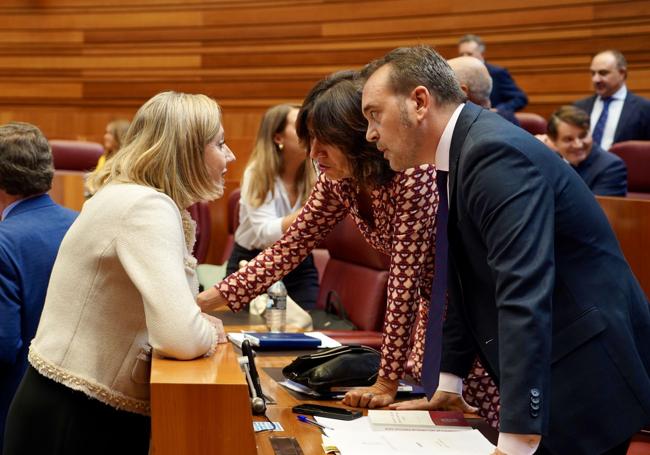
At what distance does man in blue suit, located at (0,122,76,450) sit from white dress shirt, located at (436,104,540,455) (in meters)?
1.13

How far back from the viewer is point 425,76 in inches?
56.5

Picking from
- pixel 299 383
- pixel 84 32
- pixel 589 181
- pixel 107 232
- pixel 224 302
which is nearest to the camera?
pixel 107 232

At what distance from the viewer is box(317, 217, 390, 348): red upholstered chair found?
302 centimetres

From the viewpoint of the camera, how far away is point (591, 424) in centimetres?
129

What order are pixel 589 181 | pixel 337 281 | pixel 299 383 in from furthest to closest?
pixel 589 181
pixel 337 281
pixel 299 383

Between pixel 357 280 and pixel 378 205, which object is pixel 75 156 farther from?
pixel 378 205

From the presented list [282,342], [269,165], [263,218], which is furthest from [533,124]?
[282,342]

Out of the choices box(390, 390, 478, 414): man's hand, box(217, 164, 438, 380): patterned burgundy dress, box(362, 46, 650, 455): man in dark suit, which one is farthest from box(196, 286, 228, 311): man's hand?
box(362, 46, 650, 455): man in dark suit

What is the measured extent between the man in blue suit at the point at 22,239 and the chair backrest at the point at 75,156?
408cm

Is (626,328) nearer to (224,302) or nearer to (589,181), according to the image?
(224,302)

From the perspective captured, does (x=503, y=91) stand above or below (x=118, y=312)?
above

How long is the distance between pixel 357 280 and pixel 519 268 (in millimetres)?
1988

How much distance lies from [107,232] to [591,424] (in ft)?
2.88

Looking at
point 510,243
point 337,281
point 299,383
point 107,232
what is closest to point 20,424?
point 107,232
